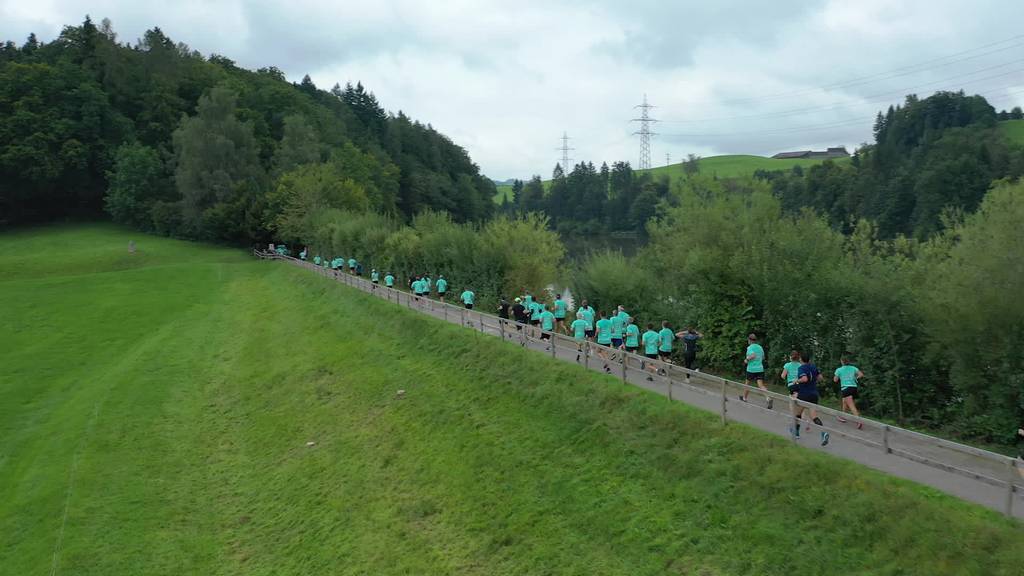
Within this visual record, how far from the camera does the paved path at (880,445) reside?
10.5 m

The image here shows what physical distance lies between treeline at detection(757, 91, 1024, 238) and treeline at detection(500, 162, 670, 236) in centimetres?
4407

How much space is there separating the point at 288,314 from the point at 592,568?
30.1 metres

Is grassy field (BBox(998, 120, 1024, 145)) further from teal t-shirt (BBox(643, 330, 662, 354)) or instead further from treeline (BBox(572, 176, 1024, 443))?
teal t-shirt (BBox(643, 330, 662, 354))

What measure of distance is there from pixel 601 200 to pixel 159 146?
103807 millimetres

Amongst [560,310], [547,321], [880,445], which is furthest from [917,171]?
[880,445]

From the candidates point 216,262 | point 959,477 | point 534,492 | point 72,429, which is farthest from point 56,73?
point 959,477

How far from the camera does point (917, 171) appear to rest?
7656 centimetres

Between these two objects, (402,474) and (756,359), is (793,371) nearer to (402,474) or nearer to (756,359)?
(756,359)

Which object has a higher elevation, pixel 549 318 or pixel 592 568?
pixel 549 318

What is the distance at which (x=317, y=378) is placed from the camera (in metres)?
27.8

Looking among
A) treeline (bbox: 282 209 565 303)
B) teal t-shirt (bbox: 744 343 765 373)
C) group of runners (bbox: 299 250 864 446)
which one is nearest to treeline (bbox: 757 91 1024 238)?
treeline (bbox: 282 209 565 303)

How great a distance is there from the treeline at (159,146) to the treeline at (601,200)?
6223 cm

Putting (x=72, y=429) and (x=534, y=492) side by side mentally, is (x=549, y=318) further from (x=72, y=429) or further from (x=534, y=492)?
(x=72, y=429)

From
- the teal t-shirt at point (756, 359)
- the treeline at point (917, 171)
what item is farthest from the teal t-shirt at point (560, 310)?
the treeline at point (917, 171)
